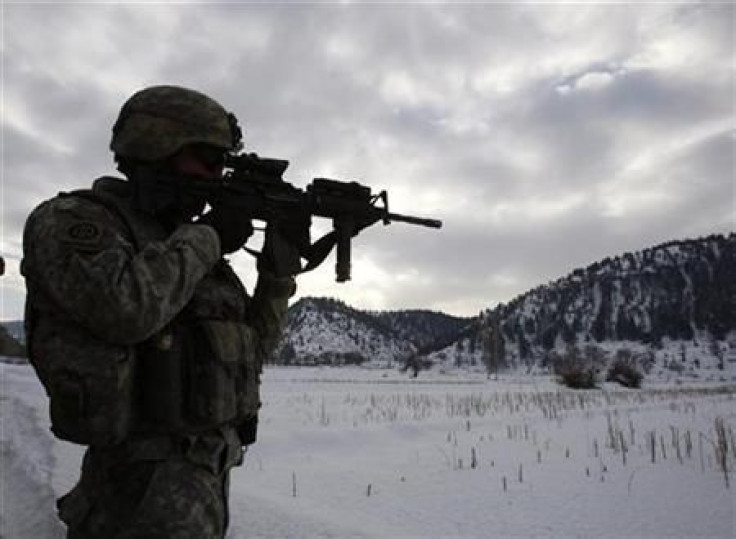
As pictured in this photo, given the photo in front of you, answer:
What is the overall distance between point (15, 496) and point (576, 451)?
628 centimetres

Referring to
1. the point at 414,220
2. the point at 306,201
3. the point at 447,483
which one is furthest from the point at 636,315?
the point at 306,201

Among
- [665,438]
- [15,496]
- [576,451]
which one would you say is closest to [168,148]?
[15,496]

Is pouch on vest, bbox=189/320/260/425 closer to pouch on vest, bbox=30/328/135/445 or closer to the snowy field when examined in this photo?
pouch on vest, bbox=30/328/135/445

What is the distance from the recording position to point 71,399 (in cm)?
194

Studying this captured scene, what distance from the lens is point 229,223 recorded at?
8.44ft

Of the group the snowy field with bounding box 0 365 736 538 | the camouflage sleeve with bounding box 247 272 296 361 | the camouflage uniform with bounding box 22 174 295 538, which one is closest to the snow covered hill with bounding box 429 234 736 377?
the snowy field with bounding box 0 365 736 538

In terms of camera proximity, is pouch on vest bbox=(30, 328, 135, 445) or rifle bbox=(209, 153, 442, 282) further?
rifle bbox=(209, 153, 442, 282)

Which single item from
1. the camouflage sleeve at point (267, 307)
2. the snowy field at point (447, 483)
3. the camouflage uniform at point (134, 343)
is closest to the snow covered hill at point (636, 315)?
the snowy field at point (447, 483)

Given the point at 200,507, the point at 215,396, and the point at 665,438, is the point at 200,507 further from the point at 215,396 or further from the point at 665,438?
the point at 665,438

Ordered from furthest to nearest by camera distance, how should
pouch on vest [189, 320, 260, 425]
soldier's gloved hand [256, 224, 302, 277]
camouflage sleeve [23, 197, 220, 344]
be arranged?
soldier's gloved hand [256, 224, 302, 277]
pouch on vest [189, 320, 260, 425]
camouflage sleeve [23, 197, 220, 344]

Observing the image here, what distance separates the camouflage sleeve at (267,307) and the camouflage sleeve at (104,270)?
682mm

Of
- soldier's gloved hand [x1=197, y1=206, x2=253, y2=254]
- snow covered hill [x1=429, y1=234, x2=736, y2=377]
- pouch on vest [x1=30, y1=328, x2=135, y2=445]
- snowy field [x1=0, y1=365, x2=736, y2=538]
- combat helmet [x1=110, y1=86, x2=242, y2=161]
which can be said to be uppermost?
snow covered hill [x1=429, y1=234, x2=736, y2=377]

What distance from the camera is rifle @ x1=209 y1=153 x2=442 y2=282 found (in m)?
2.62

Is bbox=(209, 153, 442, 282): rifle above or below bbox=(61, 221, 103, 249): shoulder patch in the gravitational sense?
above
